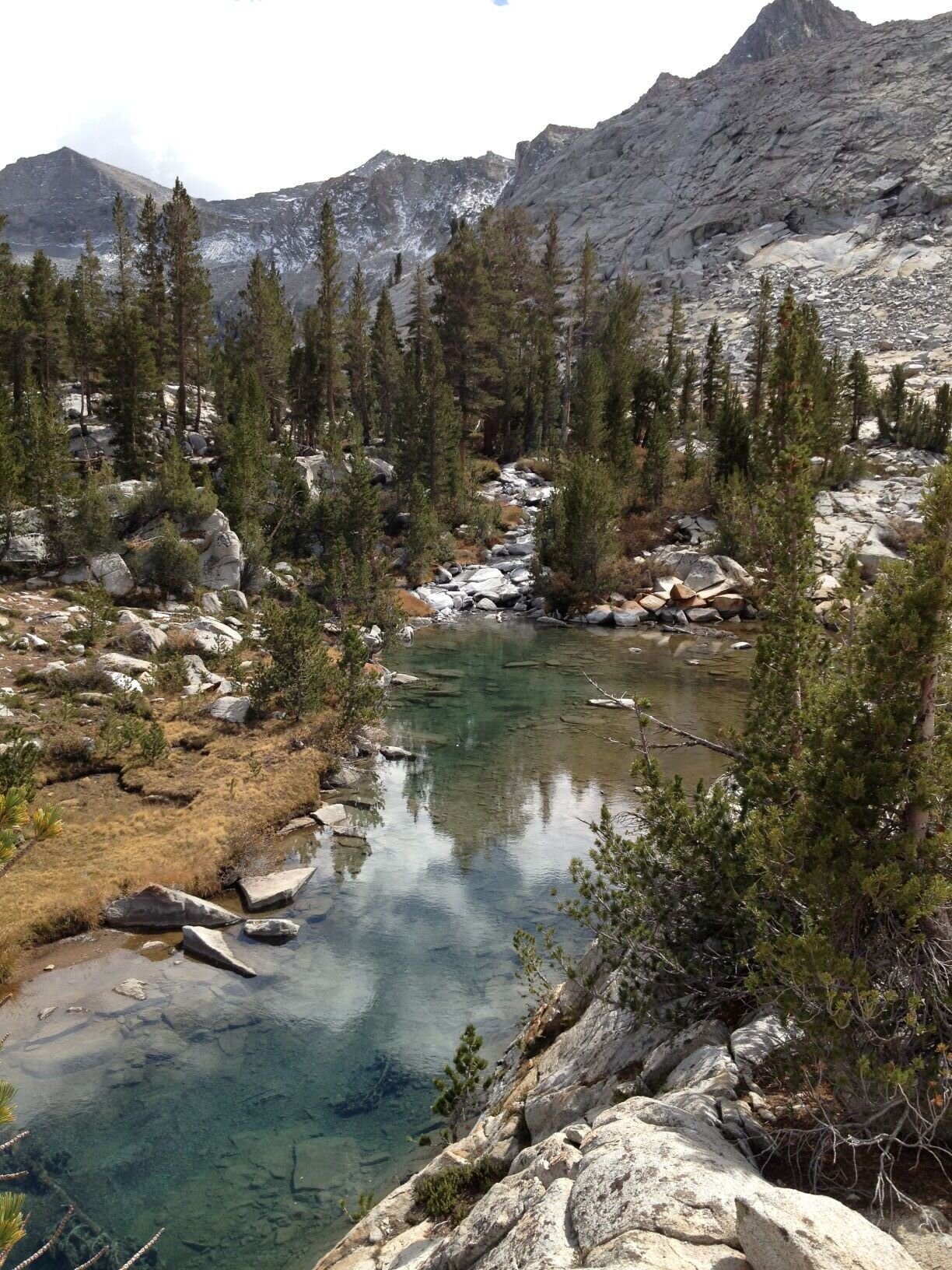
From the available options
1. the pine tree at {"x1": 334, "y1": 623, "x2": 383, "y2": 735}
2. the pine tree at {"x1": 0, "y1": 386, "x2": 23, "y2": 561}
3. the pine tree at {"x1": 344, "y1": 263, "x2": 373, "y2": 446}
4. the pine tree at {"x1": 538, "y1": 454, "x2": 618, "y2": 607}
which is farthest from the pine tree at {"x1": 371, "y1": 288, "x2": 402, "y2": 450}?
the pine tree at {"x1": 334, "y1": 623, "x2": 383, "y2": 735}

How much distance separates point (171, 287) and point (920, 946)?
197ft

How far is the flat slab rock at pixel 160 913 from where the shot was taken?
1401 centimetres

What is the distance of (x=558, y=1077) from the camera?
787cm

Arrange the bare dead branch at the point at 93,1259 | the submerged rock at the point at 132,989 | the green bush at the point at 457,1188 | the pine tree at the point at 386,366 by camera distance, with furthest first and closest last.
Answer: the pine tree at the point at 386,366
the submerged rock at the point at 132,989
the green bush at the point at 457,1188
the bare dead branch at the point at 93,1259

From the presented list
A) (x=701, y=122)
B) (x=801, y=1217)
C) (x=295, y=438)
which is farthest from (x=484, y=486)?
(x=701, y=122)

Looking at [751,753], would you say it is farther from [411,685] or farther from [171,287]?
[171,287]

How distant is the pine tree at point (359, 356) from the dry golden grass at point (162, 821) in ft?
169

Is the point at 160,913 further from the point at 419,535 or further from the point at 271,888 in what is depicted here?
the point at 419,535

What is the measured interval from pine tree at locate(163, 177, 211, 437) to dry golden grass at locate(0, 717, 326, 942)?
36.6m

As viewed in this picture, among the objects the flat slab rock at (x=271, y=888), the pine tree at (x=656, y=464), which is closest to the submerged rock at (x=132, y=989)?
the flat slab rock at (x=271, y=888)

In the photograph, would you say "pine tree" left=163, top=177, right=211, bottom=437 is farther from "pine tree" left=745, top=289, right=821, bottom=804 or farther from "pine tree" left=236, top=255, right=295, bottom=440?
"pine tree" left=745, top=289, right=821, bottom=804

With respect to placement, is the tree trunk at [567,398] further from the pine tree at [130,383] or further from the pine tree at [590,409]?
the pine tree at [130,383]

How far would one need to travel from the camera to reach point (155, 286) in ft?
173

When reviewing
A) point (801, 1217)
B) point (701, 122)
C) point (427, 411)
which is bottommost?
point (801, 1217)
